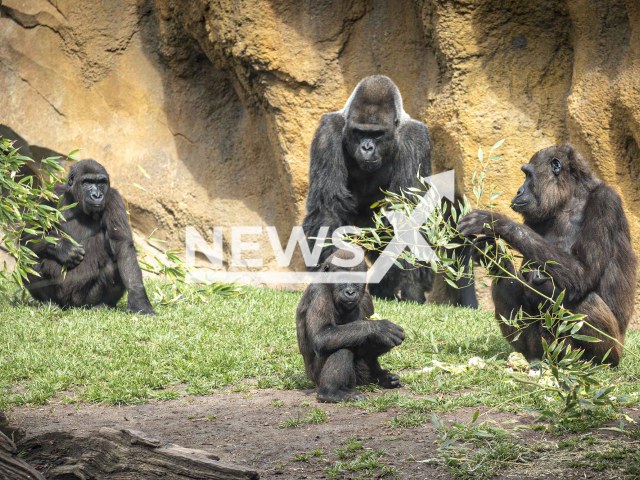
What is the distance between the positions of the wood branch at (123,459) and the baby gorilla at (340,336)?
129 centimetres

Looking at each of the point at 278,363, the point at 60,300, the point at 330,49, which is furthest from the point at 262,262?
the point at 278,363

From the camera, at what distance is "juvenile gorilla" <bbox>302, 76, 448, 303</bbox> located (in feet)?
25.0

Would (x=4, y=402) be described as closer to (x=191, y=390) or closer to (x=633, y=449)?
(x=191, y=390)

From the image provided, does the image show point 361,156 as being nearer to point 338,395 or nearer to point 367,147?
point 367,147

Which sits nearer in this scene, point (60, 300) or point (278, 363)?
point (278, 363)

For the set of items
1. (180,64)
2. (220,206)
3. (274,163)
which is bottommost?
(220,206)

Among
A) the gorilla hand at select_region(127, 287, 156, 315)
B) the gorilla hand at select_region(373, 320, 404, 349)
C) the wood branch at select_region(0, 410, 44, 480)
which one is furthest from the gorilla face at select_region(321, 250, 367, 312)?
the gorilla hand at select_region(127, 287, 156, 315)

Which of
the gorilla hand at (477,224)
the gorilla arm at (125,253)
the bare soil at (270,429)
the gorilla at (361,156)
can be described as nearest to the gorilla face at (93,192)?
the gorilla arm at (125,253)

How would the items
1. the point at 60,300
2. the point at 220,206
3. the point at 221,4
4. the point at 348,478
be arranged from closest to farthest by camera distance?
the point at 348,478 < the point at 60,300 < the point at 221,4 < the point at 220,206

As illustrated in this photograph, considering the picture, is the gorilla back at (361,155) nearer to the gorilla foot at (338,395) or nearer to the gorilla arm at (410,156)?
the gorilla arm at (410,156)

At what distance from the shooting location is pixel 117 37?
10.7 m

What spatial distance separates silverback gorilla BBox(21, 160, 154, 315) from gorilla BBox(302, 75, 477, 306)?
199cm

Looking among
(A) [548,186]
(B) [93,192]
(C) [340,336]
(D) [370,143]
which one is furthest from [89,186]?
(A) [548,186]

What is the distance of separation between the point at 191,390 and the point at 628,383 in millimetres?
2858
